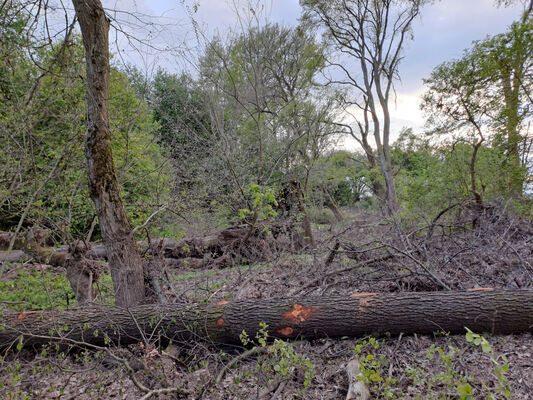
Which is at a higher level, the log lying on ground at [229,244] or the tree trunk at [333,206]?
the tree trunk at [333,206]

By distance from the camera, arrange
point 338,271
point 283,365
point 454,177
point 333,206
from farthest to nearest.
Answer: point 333,206, point 454,177, point 338,271, point 283,365

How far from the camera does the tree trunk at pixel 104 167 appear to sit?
12.6 ft

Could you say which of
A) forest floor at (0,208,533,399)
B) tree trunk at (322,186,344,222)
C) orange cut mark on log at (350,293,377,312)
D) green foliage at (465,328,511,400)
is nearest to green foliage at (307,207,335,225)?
tree trunk at (322,186,344,222)

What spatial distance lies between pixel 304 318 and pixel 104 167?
3120 millimetres

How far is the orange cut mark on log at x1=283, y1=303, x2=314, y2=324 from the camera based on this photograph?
329cm

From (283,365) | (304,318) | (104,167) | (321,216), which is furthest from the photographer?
(321,216)

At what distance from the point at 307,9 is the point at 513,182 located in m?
10.5

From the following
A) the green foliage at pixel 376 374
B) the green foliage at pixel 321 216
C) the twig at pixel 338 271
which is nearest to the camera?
the green foliage at pixel 376 374

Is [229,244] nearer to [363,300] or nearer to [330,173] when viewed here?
[363,300]

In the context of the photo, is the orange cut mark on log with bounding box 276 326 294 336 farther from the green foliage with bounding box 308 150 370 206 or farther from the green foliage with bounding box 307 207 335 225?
the green foliage with bounding box 307 207 335 225

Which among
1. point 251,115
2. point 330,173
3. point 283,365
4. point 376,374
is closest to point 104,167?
point 283,365

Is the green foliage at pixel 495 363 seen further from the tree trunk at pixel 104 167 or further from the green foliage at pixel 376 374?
the tree trunk at pixel 104 167

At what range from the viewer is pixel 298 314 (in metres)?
3.31

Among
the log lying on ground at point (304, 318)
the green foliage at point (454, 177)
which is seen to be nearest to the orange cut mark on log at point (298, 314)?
the log lying on ground at point (304, 318)
